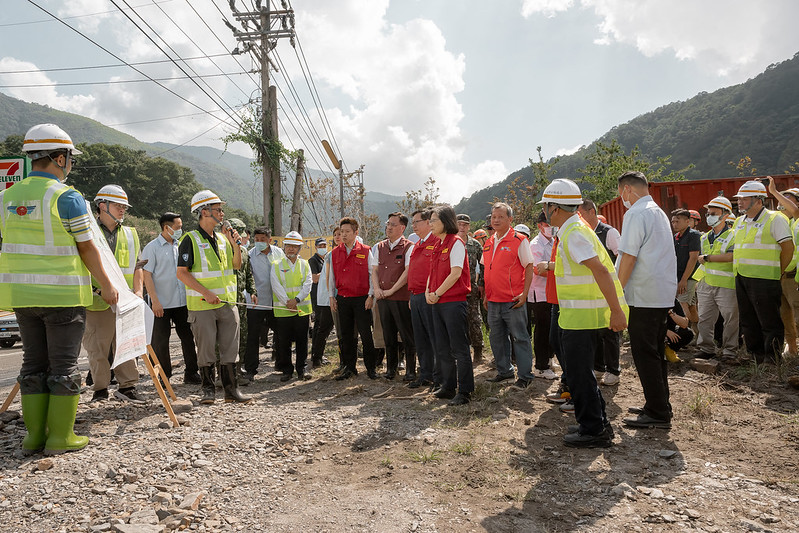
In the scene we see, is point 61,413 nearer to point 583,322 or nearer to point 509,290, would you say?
point 583,322

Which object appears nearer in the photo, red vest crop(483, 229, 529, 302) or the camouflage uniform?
red vest crop(483, 229, 529, 302)

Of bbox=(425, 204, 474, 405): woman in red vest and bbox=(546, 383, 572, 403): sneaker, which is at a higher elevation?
bbox=(425, 204, 474, 405): woman in red vest

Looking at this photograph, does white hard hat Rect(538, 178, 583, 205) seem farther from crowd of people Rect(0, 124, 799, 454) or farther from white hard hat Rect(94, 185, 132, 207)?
white hard hat Rect(94, 185, 132, 207)

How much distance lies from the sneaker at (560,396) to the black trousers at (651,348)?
3.40ft

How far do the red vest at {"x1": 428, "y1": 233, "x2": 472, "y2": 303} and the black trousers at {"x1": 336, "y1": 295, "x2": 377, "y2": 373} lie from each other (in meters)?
1.71

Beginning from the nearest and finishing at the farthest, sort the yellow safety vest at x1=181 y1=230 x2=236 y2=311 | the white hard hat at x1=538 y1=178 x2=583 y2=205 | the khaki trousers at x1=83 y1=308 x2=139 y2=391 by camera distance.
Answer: the white hard hat at x1=538 y1=178 x2=583 y2=205
the khaki trousers at x1=83 y1=308 x2=139 y2=391
the yellow safety vest at x1=181 y1=230 x2=236 y2=311

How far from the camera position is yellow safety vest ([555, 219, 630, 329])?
3709 mm

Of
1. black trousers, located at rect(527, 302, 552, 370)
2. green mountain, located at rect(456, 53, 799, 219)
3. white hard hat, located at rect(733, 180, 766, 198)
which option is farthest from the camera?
green mountain, located at rect(456, 53, 799, 219)

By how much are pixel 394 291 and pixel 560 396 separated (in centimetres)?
235

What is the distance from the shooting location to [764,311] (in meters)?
5.63

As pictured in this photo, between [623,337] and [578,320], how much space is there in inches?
196


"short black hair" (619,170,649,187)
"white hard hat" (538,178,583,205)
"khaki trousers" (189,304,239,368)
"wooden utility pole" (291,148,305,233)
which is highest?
"wooden utility pole" (291,148,305,233)

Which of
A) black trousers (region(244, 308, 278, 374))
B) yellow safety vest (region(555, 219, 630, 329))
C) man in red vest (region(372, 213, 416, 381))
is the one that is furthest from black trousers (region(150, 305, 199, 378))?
yellow safety vest (region(555, 219, 630, 329))

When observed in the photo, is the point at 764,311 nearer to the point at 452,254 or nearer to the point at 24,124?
the point at 452,254
